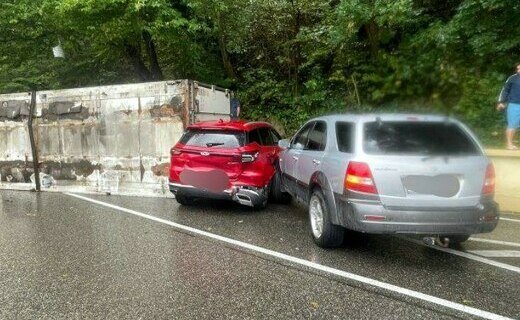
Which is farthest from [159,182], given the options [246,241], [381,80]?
[381,80]

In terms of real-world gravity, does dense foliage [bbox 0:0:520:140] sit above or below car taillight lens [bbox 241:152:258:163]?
above

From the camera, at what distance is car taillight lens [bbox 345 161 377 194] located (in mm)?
4336

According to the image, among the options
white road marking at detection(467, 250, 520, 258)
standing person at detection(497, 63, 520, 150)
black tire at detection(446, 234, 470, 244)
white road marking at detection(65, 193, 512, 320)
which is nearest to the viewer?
white road marking at detection(65, 193, 512, 320)

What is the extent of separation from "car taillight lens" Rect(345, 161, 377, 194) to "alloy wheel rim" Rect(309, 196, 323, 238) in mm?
898

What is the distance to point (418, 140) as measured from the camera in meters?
4.34

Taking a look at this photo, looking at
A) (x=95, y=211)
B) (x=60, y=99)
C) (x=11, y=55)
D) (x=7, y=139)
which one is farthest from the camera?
(x=11, y=55)

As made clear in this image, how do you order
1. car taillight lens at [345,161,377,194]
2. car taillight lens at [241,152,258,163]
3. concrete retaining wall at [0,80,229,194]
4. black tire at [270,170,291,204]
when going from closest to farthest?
1. car taillight lens at [345,161,377,194]
2. car taillight lens at [241,152,258,163]
3. black tire at [270,170,291,204]
4. concrete retaining wall at [0,80,229,194]

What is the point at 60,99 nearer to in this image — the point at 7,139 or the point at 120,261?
the point at 7,139

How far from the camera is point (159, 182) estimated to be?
30.2ft

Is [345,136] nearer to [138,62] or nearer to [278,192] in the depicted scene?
[278,192]

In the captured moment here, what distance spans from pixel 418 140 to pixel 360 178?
0.71 metres

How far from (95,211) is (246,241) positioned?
139 inches

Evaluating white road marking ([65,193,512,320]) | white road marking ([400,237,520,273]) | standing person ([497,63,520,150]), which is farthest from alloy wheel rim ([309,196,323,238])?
standing person ([497,63,520,150])

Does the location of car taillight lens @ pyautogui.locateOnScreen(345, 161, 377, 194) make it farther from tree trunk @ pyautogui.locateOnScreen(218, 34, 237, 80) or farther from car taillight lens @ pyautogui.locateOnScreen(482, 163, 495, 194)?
tree trunk @ pyautogui.locateOnScreen(218, 34, 237, 80)
